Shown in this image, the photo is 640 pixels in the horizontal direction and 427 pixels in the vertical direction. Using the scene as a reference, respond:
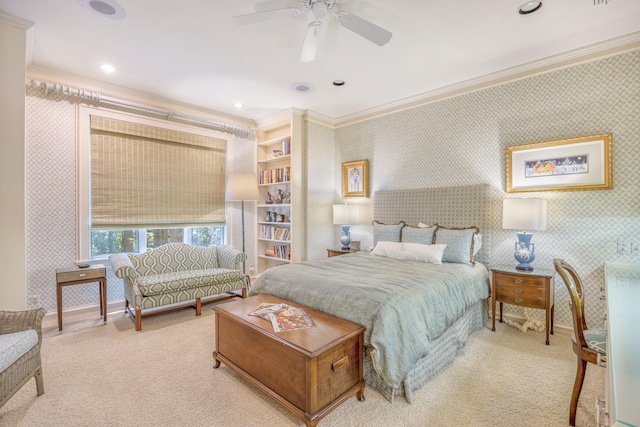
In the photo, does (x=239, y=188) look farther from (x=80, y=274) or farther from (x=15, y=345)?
(x=15, y=345)

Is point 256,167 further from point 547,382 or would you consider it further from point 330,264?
point 547,382

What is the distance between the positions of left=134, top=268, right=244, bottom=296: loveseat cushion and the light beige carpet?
546mm

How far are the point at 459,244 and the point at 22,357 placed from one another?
12.3ft

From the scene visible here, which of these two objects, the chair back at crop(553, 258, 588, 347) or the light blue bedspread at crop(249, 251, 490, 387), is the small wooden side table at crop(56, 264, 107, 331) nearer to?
the light blue bedspread at crop(249, 251, 490, 387)

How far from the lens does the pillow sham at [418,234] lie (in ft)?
11.8

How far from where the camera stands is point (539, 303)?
280cm

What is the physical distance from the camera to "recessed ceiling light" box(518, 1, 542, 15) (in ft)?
7.39

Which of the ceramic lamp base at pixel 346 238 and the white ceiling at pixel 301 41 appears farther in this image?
the ceramic lamp base at pixel 346 238

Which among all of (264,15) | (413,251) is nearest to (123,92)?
(264,15)

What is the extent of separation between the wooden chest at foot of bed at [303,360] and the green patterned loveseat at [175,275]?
57.3 inches

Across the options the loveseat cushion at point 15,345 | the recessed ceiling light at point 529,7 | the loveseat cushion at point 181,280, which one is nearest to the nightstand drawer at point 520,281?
the recessed ceiling light at point 529,7

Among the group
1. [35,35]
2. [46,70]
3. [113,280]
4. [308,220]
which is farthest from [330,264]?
[46,70]

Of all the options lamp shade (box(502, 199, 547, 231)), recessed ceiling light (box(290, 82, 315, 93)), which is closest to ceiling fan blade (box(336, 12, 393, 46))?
recessed ceiling light (box(290, 82, 315, 93))

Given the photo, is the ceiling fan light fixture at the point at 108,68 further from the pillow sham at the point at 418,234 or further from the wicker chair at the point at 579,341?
the wicker chair at the point at 579,341
